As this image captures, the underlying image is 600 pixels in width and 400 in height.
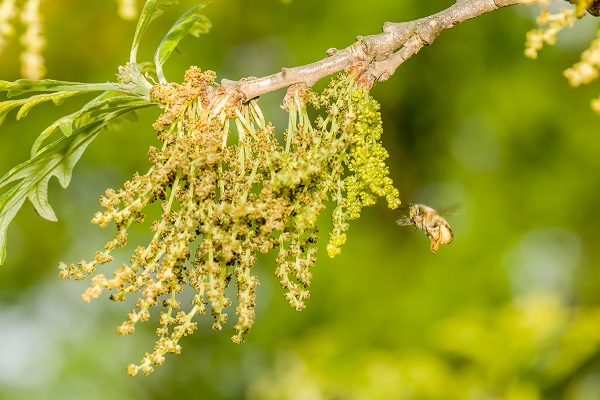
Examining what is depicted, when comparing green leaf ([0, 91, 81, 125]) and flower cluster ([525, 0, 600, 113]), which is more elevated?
green leaf ([0, 91, 81, 125])

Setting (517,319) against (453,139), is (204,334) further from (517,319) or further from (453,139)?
(517,319)

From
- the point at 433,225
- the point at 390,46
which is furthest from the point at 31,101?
the point at 433,225

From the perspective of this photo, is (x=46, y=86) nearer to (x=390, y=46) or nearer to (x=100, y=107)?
(x=100, y=107)

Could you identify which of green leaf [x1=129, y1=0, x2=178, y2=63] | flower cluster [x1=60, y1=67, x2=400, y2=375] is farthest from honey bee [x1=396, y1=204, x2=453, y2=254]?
green leaf [x1=129, y1=0, x2=178, y2=63]

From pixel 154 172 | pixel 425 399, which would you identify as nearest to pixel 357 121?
pixel 154 172

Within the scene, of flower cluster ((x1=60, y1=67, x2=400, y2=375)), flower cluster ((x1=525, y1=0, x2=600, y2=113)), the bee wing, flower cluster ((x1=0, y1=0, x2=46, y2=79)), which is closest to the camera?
flower cluster ((x1=525, y1=0, x2=600, y2=113))

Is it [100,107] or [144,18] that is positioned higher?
[144,18]

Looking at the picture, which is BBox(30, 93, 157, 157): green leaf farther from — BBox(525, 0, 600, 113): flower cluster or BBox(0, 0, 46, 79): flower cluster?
BBox(525, 0, 600, 113): flower cluster
